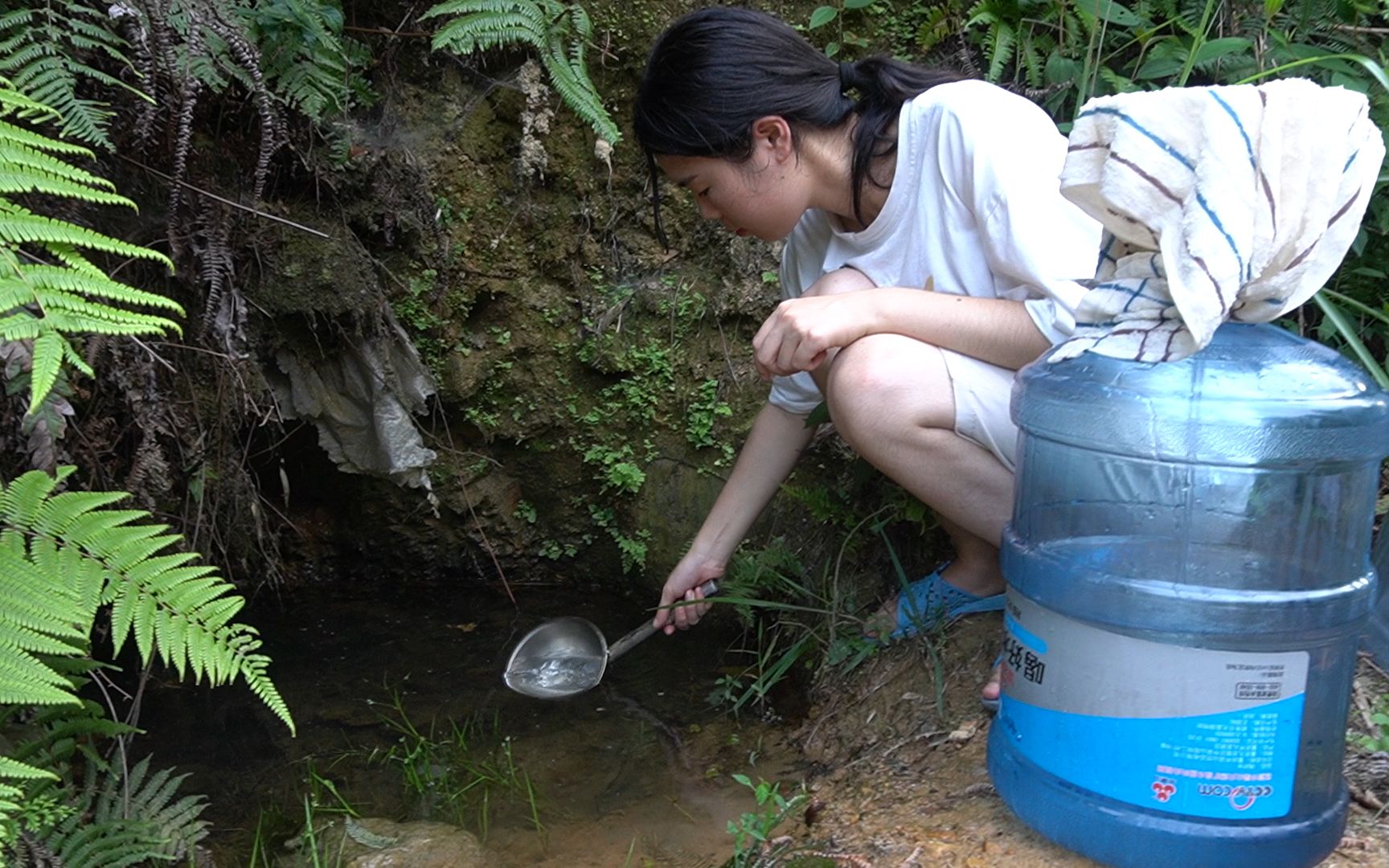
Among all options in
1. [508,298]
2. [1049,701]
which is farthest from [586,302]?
[1049,701]

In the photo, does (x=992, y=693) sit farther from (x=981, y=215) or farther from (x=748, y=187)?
(x=748, y=187)

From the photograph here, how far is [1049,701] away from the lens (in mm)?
1617

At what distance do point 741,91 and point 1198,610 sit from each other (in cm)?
119

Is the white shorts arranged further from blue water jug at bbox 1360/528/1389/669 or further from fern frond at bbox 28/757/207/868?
fern frond at bbox 28/757/207/868

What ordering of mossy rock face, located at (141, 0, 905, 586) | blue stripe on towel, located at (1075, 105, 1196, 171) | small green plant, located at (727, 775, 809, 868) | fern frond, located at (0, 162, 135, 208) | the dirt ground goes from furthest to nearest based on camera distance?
1. mossy rock face, located at (141, 0, 905, 586)
2. small green plant, located at (727, 775, 809, 868)
3. the dirt ground
4. fern frond, located at (0, 162, 135, 208)
5. blue stripe on towel, located at (1075, 105, 1196, 171)

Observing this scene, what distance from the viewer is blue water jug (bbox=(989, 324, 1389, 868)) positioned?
149 centimetres

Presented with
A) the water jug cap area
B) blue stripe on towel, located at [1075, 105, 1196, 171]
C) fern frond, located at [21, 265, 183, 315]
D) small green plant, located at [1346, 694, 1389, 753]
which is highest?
blue stripe on towel, located at [1075, 105, 1196, 171]

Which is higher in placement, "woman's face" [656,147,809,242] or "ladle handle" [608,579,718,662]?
"woman's face" [656,147,809,242]

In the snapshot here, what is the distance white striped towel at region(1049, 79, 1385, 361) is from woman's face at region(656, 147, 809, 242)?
0.70 m

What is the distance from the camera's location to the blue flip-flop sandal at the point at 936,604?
2.40 m

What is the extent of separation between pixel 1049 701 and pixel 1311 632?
381 millimetres

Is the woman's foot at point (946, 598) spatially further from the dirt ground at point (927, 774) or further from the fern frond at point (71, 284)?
the fern frond at point (71, 284)

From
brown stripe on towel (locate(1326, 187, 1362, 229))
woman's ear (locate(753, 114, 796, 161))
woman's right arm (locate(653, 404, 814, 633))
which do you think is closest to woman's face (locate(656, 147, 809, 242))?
woman's ear (locate(753, 114, 796, 161))

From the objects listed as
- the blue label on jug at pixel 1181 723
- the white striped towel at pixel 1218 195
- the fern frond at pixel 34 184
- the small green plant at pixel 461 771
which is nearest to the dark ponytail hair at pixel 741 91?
the white striped towel at pixel 1218 195
